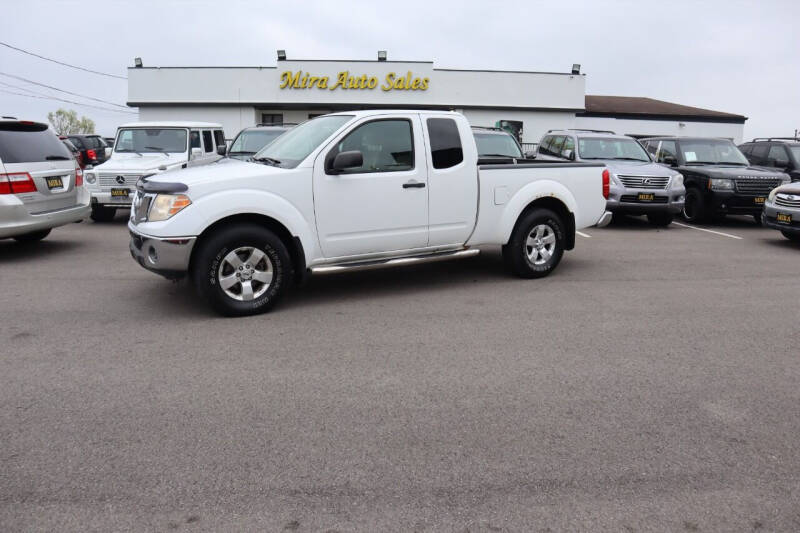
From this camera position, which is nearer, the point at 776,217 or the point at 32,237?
the point at 32,237

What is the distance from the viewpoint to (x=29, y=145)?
349 inches

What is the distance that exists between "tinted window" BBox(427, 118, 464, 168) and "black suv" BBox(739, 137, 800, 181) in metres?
10.8

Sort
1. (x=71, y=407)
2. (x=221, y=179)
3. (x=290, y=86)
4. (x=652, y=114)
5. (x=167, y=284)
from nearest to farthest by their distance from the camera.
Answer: (x=71, y=407)
(x=221, y=179)
(x=167, y=284)
(x=290, y=86)
(x=652, y=114)

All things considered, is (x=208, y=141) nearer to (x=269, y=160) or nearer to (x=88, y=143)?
(x=269, y=160)

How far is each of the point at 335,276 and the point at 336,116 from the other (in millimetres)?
2072

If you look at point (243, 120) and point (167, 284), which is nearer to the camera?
point (167, 284)

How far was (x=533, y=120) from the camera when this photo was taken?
116 ft

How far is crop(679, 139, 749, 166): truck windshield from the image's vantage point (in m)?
14.3

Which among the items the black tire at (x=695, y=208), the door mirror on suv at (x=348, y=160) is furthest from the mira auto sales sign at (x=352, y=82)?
the door mirror on suv at (x=348, y=160)

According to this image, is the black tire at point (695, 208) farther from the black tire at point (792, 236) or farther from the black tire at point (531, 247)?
the black tire at point (531, 247)

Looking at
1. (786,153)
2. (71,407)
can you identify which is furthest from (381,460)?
(786,153)

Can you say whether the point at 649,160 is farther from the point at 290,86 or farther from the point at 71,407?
the point at 290,86

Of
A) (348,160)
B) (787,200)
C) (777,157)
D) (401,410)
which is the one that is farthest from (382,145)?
(777,157)

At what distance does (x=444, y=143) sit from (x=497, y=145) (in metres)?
5.05
